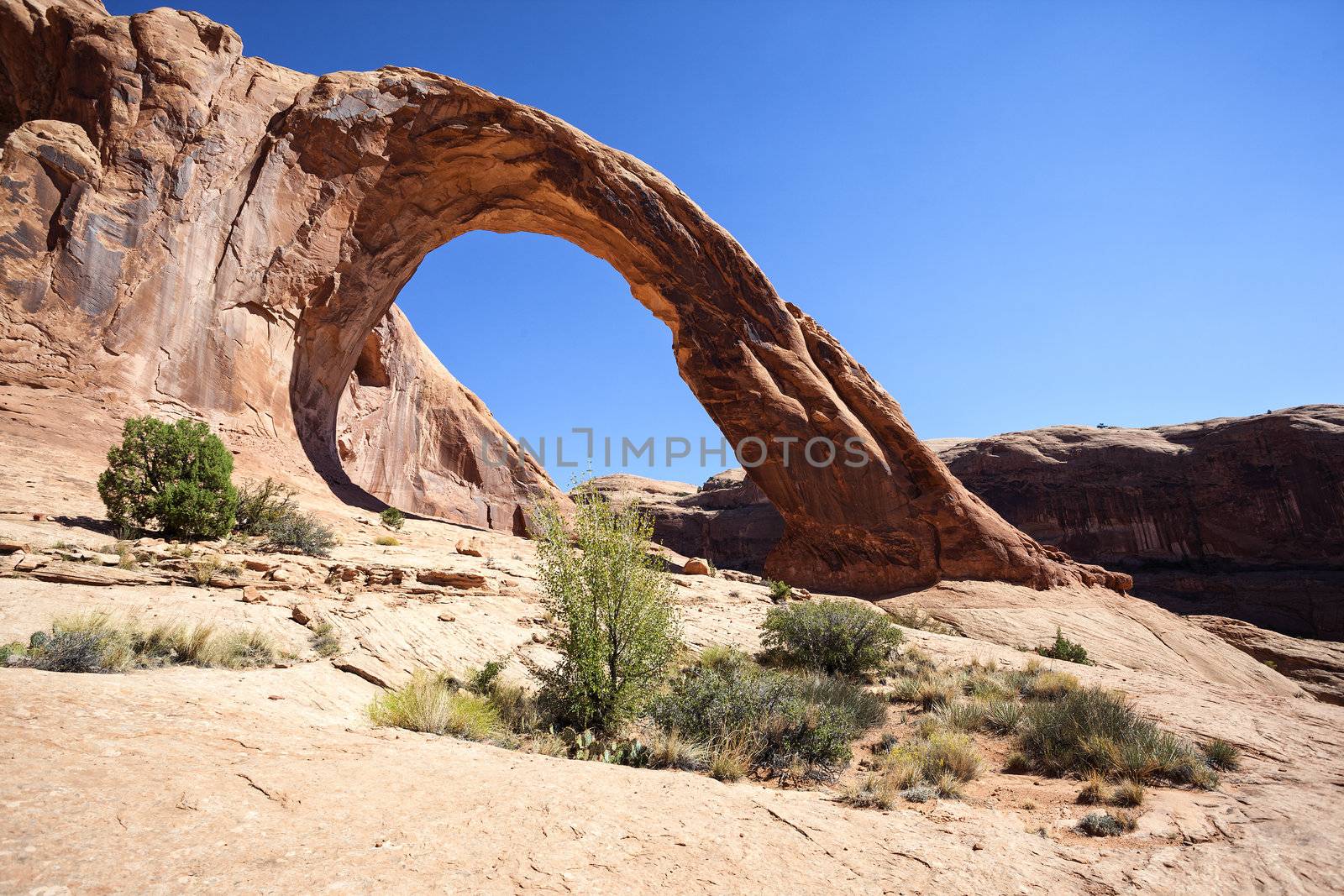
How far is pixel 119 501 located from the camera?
32.6 ft

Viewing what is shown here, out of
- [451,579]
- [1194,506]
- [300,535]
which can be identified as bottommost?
[451,579]

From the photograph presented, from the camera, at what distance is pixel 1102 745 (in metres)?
6.52

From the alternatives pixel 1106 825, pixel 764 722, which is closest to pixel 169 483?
pixel 764 722

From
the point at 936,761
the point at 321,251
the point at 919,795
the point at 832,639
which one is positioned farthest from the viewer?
the point at 321,251

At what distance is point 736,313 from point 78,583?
1845cm

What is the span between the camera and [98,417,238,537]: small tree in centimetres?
999

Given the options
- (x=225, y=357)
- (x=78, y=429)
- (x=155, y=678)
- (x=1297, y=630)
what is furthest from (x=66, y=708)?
(x=1297, y=630)

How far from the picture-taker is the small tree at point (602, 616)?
23.1ft

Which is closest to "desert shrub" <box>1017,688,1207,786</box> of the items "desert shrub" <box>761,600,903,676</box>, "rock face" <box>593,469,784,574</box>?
"desert shrub" <box>761,600,903,676</box>

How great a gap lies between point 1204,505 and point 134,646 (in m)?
40.9

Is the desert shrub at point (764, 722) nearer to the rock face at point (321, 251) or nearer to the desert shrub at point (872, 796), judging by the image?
the desert shrub at point (872, 796)

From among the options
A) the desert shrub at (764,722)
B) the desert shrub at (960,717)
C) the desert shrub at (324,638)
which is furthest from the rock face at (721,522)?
the desert shrub at (324,638)

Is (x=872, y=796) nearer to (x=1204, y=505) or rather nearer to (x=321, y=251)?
(x=321, y=251)

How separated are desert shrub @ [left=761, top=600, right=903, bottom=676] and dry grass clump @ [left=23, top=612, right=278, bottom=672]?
26.9 ft
